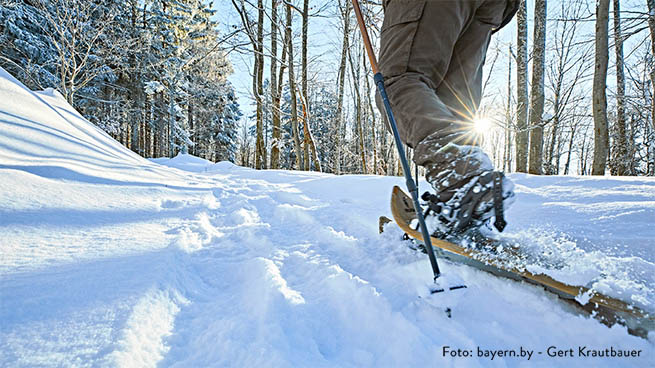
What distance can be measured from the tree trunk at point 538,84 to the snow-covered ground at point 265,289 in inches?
212

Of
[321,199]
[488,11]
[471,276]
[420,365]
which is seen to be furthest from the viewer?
[321,199]

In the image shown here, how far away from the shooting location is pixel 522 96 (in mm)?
6227

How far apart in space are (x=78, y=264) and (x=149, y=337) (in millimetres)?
402

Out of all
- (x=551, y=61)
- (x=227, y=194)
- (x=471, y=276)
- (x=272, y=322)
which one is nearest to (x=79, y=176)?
(x=227, y=194)

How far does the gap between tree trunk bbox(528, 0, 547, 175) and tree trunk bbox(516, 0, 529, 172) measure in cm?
16

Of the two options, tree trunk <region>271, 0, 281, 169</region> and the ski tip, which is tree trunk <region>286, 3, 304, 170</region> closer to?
tree trunk <region>271, 0, 281, 169</region>

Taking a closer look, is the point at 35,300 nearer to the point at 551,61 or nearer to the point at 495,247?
the point at 495,247

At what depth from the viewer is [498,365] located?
600 millimetres

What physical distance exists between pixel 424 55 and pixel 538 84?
6.67m

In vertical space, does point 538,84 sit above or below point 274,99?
below

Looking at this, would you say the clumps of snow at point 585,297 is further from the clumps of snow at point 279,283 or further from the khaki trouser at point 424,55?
the clumps of snow at point 279,283

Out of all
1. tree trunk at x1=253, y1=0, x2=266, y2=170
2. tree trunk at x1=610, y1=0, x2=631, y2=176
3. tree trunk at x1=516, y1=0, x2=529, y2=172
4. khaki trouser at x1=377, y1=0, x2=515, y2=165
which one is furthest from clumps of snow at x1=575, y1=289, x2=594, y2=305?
tree trunk at x1=610, y1=0, x2=631, y2=176

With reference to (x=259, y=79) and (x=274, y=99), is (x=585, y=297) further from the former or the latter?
(x=259, y=79)

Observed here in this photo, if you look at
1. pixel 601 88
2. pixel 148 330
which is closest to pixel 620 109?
pixel 601 88
